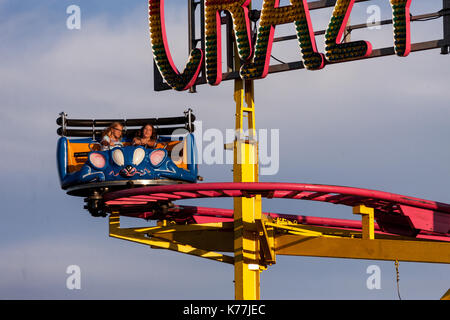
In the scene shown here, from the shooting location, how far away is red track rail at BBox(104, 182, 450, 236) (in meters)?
27.5

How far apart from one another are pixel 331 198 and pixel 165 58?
609cm

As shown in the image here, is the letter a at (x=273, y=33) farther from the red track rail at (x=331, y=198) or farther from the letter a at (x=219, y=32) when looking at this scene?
the red track rail at (x=331, y=198)

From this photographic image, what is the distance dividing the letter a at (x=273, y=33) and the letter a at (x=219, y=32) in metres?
0.27

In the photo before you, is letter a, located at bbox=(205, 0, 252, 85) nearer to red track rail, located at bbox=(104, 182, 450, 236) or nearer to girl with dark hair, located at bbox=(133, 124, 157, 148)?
girl with dark hair, located at bbox=(133, 124, 157, 148)

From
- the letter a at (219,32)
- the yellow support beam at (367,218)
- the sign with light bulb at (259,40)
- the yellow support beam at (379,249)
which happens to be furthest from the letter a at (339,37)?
the yellow support beam at (379,249)

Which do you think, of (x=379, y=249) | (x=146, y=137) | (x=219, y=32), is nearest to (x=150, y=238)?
(x=146, y=137)

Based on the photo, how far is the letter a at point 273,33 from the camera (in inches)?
1224

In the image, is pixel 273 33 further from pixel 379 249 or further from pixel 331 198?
pixel 379 249

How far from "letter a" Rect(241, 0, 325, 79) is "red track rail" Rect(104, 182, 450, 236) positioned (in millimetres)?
3548

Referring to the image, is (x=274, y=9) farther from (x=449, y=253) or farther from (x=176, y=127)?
(x=449, y=253)

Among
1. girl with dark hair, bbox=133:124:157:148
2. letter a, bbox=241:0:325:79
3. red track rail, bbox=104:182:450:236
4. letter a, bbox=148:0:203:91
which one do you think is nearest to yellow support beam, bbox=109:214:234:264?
red track rail, bbox=104:182:450:236
